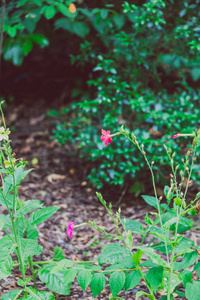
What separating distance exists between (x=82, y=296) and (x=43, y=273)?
34 centimetres

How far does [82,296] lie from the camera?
2.16 metres

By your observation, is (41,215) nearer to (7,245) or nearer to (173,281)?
(7,245)

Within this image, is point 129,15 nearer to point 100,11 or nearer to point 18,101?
point 100,11

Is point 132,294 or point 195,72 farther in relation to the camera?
point 195,72

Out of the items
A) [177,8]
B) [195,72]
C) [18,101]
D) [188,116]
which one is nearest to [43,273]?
[188,116]

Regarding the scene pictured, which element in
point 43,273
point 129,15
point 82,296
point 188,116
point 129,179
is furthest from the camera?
point 129,15

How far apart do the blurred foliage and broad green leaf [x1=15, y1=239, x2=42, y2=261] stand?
1.27 meters

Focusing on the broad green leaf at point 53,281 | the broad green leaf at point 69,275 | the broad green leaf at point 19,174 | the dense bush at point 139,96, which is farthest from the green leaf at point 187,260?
the dense bush at point 139,96

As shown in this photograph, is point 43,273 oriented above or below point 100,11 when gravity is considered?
below

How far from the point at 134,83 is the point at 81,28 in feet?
3.35

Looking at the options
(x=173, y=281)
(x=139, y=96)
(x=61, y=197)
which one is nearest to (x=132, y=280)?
(x=173, y=281)

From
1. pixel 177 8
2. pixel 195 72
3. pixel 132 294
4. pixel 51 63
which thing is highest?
pixel 177 8

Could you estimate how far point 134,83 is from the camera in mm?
3246

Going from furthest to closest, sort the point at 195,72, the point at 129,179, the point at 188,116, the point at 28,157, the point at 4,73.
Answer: the point at 4,73, the point at 195,72, the point at 28,157, the point at 129,179, the point at 188,116
